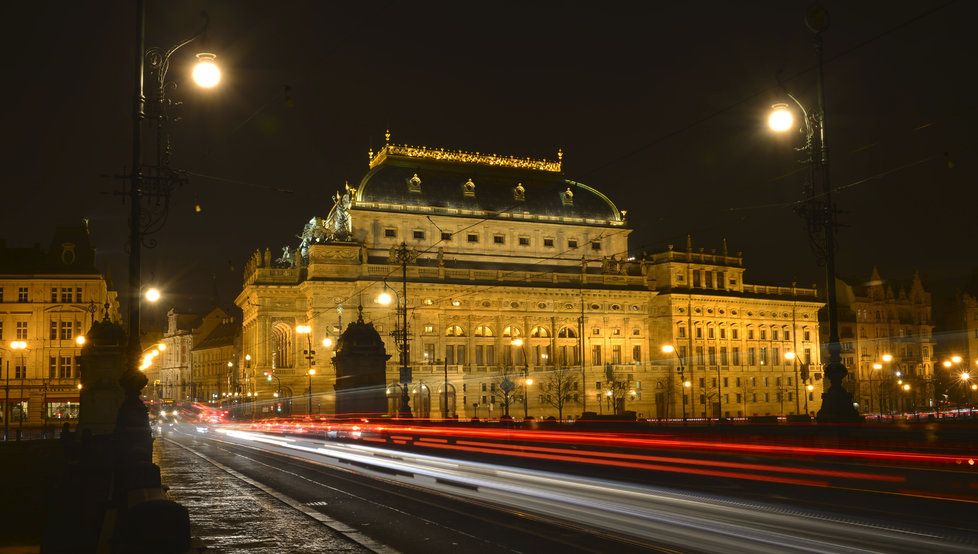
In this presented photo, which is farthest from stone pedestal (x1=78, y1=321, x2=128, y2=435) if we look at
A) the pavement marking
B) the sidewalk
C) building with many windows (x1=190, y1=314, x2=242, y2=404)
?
building with many windows (x1=190, y1=314, x2=242, y2=404)

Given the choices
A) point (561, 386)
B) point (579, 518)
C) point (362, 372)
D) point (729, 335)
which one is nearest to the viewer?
point (579, 518)

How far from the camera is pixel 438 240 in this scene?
98.2 metres

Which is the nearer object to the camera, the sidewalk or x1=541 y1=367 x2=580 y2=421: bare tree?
the sidewalk

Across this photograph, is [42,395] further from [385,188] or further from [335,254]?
[385,188]

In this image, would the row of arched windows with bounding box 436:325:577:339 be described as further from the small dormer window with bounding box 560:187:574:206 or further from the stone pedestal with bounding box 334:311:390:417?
the stone pedestal with bounding box 334:311:390:417

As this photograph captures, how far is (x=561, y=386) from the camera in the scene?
95.0 meters

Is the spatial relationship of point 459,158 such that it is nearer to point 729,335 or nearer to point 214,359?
point 729,335

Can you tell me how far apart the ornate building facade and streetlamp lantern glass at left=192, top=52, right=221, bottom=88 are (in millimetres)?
103972

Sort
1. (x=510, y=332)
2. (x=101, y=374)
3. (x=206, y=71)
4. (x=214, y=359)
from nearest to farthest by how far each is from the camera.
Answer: (x=206, y=71) → (x=101, y=374) → (x=510, y=332) → (x=214, y=359)

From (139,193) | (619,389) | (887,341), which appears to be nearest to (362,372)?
(139,193)

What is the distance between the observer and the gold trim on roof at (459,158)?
101m

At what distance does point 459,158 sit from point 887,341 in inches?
2339

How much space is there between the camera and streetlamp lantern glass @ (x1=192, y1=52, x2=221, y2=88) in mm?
19766

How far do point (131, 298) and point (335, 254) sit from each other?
69996mm
